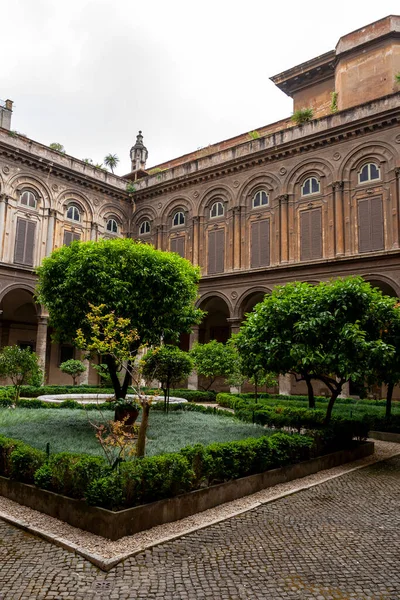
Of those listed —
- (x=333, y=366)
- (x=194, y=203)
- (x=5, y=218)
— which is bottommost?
(x=333, y=366)

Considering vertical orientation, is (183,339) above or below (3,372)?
Answer: above

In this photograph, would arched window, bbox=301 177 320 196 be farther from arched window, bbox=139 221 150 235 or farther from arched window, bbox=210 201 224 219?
arched window, bbox=139 221 150 235

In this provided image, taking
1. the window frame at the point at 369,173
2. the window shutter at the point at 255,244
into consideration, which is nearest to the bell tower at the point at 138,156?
the window shutter at the point at 255,244

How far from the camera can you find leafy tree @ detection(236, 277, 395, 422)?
362 inches

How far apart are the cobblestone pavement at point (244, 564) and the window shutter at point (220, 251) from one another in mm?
20366

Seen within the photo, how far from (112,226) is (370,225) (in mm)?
15934

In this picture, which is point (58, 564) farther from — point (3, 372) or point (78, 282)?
point (3, 372)

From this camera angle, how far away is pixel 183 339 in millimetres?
30953

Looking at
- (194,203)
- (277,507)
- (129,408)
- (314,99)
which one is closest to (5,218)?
(194,203)

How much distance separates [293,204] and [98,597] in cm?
2231

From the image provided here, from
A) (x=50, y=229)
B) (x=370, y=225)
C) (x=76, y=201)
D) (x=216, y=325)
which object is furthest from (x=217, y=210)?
(x=50, y=229)

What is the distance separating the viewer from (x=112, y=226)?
29641 millimetres

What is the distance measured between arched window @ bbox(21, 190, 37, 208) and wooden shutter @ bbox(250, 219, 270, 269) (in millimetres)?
12290

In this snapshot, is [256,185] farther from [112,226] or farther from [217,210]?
[112,226]
